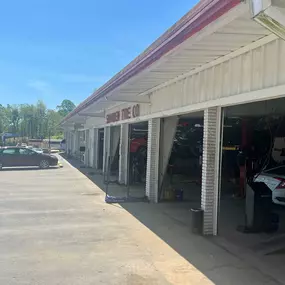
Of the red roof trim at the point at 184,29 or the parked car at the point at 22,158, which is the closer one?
the red roof trim at the point at 184,29

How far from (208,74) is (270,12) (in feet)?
15.0

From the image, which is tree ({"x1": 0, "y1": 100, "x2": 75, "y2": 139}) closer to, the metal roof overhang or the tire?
the tire

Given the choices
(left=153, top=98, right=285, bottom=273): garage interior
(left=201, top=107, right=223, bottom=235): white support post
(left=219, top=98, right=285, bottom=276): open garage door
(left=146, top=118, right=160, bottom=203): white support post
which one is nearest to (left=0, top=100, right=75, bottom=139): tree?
(left=153, top=98, right=285, bottom=273): garage interior

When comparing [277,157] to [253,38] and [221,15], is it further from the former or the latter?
[221,15]

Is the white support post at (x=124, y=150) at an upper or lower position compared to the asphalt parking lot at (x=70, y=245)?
upper

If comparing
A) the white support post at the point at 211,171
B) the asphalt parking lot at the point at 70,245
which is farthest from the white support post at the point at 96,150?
the white support post at the point at 211,171

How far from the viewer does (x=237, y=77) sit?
6.33 m

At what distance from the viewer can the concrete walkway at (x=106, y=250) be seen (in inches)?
198

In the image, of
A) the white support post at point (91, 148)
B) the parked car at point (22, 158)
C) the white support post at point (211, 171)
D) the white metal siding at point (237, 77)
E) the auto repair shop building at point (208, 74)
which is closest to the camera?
the auto repair shop building at point (208, 74)

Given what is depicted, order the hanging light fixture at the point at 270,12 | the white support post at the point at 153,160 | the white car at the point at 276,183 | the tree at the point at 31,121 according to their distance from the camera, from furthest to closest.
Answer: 1. the tree at the point at 31,121
2. the white support post at the point at 153,160
3. the white car at the point at 276,183
4. the hanging light fixture at the point at 270,12

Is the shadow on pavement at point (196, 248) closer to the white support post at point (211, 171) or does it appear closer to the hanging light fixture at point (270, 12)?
the white support post at point (211, 171)

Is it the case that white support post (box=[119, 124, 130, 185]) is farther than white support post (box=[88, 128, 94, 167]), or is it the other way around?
white support post (box=[88, 128, 94, 167])

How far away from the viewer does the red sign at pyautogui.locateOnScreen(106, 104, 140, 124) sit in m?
Result: 12.9

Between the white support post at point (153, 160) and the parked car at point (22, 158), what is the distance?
48.4 feet
